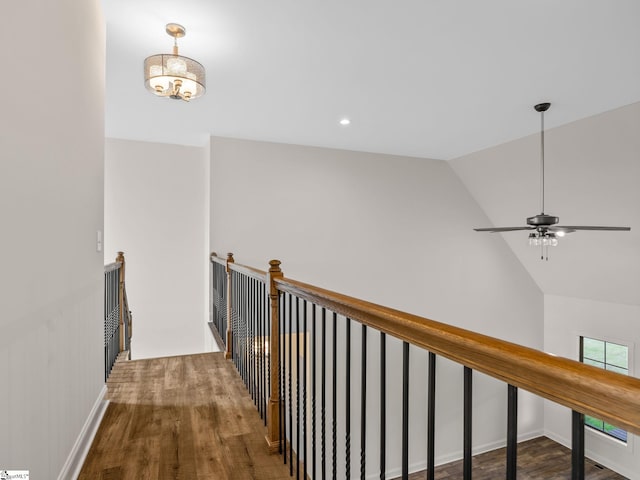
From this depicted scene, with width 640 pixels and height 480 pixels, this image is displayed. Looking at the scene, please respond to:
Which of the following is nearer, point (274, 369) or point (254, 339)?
point (274, 369)

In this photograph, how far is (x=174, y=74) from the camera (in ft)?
8.42

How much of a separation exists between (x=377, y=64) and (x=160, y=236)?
148 inches

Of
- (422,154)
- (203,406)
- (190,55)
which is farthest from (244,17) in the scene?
(422,154)

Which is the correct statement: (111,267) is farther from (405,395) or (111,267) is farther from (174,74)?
(405,395)

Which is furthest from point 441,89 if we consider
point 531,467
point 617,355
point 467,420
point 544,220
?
point 531,467

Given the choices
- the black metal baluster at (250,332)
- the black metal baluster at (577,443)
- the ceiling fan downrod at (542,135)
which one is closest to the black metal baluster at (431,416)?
the black metal baluster at (577,443)

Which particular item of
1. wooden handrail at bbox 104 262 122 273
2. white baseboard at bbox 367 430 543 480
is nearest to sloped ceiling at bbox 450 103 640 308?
white baseboard at bbox 367 430 543 480

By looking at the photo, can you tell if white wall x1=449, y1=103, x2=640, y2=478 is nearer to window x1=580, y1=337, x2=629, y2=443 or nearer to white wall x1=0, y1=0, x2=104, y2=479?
window x1=580, y1=337, x2=629, y2=443

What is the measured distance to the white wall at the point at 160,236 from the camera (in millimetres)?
5074

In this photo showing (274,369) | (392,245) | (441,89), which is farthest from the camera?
(392,245)

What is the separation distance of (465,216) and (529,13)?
4449 mm

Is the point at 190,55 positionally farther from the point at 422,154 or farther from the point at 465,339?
the point at 422,154

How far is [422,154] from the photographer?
19.9ft

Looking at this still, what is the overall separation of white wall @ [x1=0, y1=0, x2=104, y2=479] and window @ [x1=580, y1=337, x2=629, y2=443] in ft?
23.4
